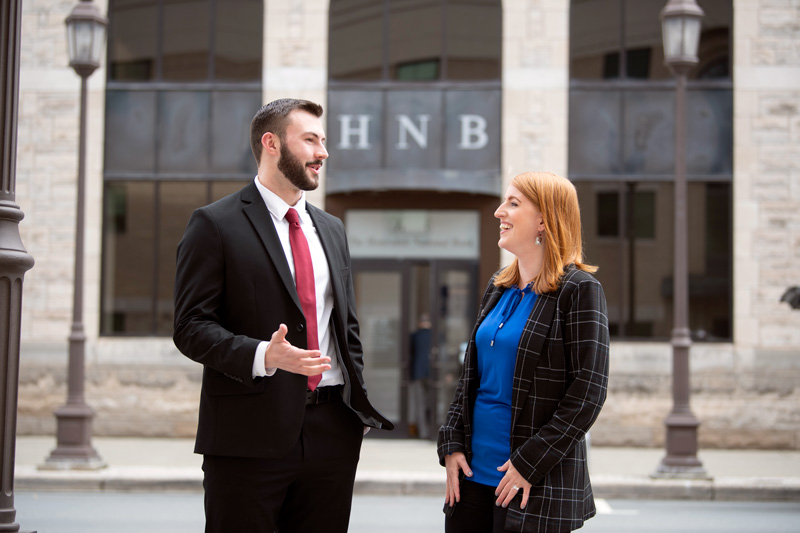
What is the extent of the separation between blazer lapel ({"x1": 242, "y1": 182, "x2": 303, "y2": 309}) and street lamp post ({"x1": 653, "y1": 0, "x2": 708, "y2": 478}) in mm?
8868

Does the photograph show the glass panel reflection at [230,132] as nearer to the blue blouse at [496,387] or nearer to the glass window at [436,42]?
the glass window at [436,42]

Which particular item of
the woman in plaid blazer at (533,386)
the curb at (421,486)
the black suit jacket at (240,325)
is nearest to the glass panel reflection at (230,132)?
the curb at (421,486)

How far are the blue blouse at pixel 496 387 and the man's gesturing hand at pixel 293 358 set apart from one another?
2.15 ft

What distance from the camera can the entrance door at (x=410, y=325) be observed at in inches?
581

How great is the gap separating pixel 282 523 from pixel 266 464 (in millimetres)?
321

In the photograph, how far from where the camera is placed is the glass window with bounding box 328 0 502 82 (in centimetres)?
1505

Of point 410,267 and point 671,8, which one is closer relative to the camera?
point 671,8

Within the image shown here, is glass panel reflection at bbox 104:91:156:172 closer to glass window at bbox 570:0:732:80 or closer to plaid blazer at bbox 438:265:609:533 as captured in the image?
glass window at bbox 570:0:732:80

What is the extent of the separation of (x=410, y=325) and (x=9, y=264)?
1115 cm

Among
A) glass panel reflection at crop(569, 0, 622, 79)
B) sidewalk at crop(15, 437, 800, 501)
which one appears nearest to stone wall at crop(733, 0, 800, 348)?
glass panel reflection at crop(569, 0, 622, 79)

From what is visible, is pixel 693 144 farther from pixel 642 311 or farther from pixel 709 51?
pixel 642 311

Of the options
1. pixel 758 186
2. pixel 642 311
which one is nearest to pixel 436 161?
pixel 642 311

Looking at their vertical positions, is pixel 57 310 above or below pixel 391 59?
below

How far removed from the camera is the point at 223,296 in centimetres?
347
